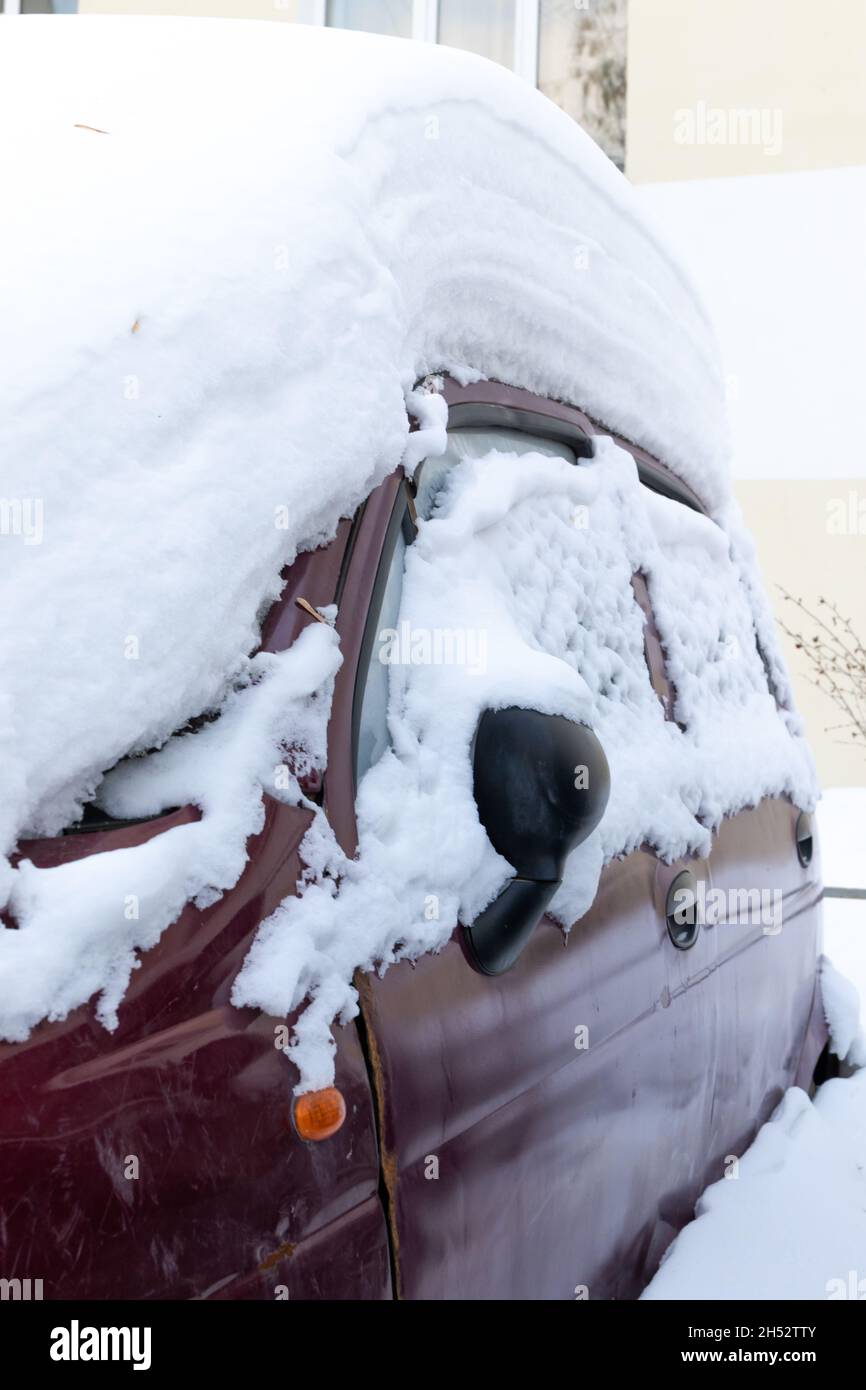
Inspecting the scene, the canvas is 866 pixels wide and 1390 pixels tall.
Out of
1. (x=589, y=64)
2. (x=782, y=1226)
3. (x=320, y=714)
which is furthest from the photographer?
(x=589, y=64)

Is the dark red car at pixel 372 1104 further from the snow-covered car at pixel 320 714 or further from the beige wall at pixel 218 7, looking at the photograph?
the beige wall at pixel 218 7

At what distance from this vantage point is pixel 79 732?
1.19 meters

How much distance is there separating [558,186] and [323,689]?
1125 mm

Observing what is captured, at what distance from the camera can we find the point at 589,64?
9.10 m

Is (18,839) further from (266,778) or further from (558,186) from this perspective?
(558,186)

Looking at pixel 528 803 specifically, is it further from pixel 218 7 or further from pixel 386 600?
pixel 218 7

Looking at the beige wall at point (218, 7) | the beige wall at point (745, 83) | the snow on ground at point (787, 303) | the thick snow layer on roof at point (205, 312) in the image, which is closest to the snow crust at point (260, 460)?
the thick snow layer on roof at point (205, 312)

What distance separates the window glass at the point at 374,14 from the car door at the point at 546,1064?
8.16 meters

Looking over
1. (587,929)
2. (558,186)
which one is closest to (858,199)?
(558,186)

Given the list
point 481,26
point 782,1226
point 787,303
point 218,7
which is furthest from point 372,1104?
point 218,7

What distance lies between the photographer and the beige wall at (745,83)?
858cm

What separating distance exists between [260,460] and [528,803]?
18.0 inches

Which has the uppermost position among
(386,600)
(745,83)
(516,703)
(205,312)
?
(745,83)

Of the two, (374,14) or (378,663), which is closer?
(378,663)
